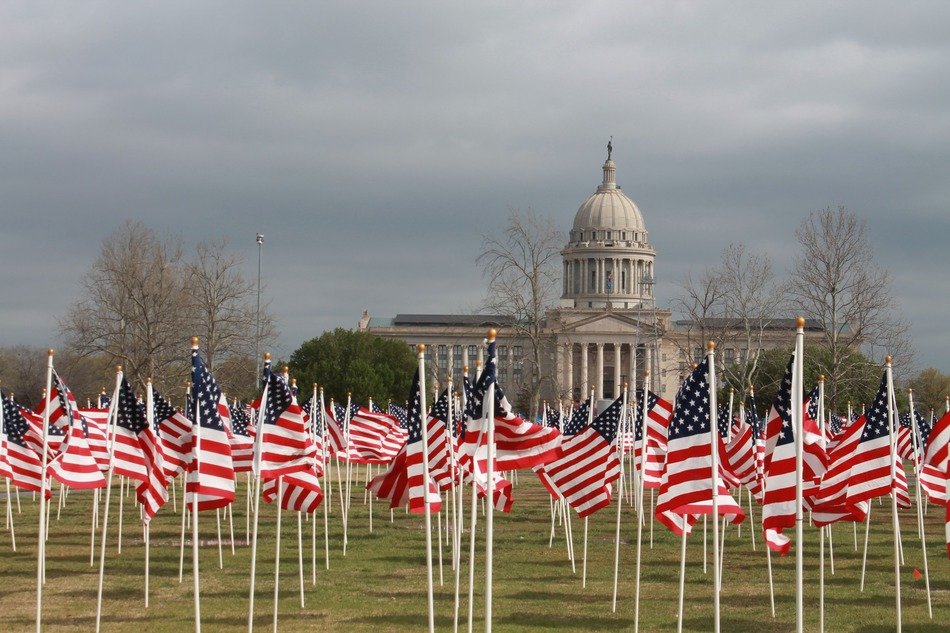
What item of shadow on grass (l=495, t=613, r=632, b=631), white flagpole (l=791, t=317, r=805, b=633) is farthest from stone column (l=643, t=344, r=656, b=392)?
white flagpole (l=791, t=317, r=805, b=633)

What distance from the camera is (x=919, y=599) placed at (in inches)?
861

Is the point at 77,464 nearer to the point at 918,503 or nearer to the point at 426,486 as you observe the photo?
the point at 426,486

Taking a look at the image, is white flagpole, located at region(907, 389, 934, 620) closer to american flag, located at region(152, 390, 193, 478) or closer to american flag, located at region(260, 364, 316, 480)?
american flag, located at region(260, 364, 316, 480)

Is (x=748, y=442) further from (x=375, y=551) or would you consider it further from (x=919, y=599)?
(x=375, y=551)

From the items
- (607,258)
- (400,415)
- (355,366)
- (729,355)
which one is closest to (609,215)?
(607,258)

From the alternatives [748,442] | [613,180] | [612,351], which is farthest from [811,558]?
[613,180]

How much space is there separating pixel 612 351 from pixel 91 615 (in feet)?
482

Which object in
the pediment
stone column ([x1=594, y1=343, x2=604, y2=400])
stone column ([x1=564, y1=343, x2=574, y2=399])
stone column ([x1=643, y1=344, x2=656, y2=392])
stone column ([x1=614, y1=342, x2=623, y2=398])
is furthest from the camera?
the pediment

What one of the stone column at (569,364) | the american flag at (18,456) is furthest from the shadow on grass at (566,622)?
the stone column at (569,364)

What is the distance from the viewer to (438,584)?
23094mm

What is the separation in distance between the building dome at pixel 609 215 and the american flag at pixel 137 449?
156m

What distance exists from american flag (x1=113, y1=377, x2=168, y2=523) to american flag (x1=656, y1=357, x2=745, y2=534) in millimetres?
6856

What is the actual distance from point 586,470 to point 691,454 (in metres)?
5.20

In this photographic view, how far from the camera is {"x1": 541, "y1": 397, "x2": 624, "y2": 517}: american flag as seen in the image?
20.0m
